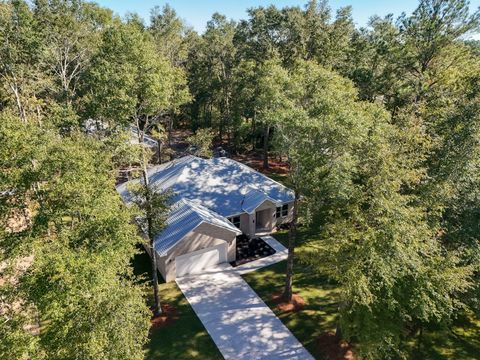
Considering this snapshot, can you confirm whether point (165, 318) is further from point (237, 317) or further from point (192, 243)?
point (192, 243)

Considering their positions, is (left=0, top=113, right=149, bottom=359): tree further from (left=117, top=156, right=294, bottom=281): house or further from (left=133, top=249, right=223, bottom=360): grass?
(left=117, top=156, right=294, bottom=281): house

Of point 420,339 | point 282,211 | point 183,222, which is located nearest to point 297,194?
point 183,222

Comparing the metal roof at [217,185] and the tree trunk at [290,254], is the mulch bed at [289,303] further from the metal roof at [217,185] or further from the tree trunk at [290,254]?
the metal roof at [217,185]

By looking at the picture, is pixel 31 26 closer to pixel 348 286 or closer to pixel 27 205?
pixel 27 205

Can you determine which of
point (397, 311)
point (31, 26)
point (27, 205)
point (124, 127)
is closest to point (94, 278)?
point (27, 205)

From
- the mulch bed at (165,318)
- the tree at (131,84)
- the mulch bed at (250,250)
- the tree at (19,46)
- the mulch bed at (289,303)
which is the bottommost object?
the mulch bed at (165,318)

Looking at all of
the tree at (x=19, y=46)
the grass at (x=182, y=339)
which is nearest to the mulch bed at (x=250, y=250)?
the grass at (x=182, y=339)
